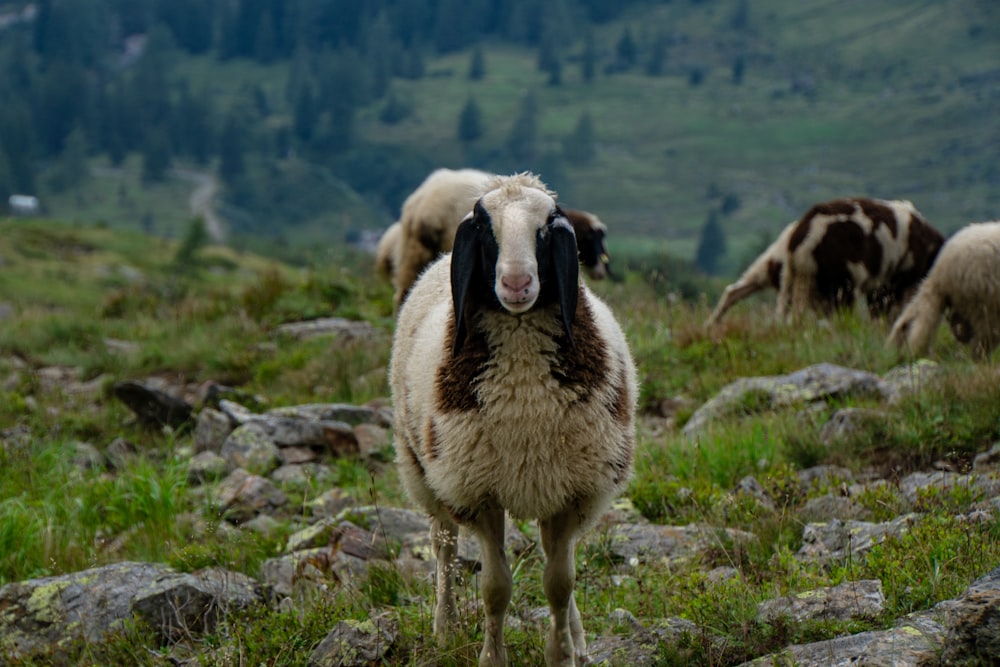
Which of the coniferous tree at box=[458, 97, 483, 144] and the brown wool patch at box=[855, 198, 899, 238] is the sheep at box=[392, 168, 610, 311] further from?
the coniferous tree at box=[458, 97, 483, 144]

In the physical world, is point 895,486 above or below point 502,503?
below

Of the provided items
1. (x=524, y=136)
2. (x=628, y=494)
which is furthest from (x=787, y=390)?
(x=524, y=136)

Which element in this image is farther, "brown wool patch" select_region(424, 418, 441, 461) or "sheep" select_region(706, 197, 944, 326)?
"sheep" select_region(706, 197, 944, 326)

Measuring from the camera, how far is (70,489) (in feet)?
23.0

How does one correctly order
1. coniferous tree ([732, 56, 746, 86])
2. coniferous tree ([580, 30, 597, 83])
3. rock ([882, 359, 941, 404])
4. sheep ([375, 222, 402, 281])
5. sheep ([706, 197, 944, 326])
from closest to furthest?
rock ([882, 359, 941, 404]) → sheep ([706, 197, 944, 326]) → sheep ([375, 222, 402, 281]) → coniferous tree ([732, 56, 746, 86]) → coniferous tree ([580, 30, 597, 83])

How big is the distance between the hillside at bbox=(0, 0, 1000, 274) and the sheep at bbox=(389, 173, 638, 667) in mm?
105112

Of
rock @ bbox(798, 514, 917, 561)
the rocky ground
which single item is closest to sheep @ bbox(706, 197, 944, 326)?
the rocky ground

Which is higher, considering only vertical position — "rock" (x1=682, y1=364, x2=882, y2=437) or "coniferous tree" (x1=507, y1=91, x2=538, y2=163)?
"rock" (x1=682, y1=364, x2=882, y2=437)

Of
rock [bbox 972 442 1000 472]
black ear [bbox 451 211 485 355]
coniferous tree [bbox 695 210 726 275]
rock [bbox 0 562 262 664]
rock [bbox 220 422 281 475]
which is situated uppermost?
black ear [bbox 451 211 485 355]

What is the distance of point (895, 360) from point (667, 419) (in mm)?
1965

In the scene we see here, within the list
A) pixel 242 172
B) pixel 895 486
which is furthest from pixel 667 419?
pixel 242 172

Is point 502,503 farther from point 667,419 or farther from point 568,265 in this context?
point 667,419

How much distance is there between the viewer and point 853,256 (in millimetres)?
11836

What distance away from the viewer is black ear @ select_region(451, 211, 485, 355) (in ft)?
13.6
